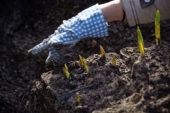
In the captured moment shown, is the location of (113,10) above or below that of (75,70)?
above

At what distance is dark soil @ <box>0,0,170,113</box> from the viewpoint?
1251mm

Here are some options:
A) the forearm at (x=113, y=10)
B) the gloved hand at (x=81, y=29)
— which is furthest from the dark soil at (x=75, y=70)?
the forearm at (x=113, y=10)

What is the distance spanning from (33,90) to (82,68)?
1.76 ft

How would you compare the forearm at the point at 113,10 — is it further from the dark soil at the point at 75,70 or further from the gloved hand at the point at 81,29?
the dark soil at the point at 75,70

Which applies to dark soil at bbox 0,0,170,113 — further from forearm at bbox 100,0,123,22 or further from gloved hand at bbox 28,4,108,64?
forearm at bbox 100,0,123,22

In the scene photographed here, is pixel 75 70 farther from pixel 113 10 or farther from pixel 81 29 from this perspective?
pixel 113 10

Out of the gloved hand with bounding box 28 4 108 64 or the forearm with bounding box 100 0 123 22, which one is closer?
the gloved hand with bounding box 28 4 108 64

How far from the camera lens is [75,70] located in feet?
5.23

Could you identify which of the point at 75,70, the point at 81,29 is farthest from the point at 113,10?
the point at 75,70

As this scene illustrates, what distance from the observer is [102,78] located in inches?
56.9

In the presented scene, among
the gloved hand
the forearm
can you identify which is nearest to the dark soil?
the gloved hand

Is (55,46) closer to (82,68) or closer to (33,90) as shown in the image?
(82,68)

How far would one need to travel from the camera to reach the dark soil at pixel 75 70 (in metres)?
1.25

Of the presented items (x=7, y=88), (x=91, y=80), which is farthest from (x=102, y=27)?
(x=7, y=88)
